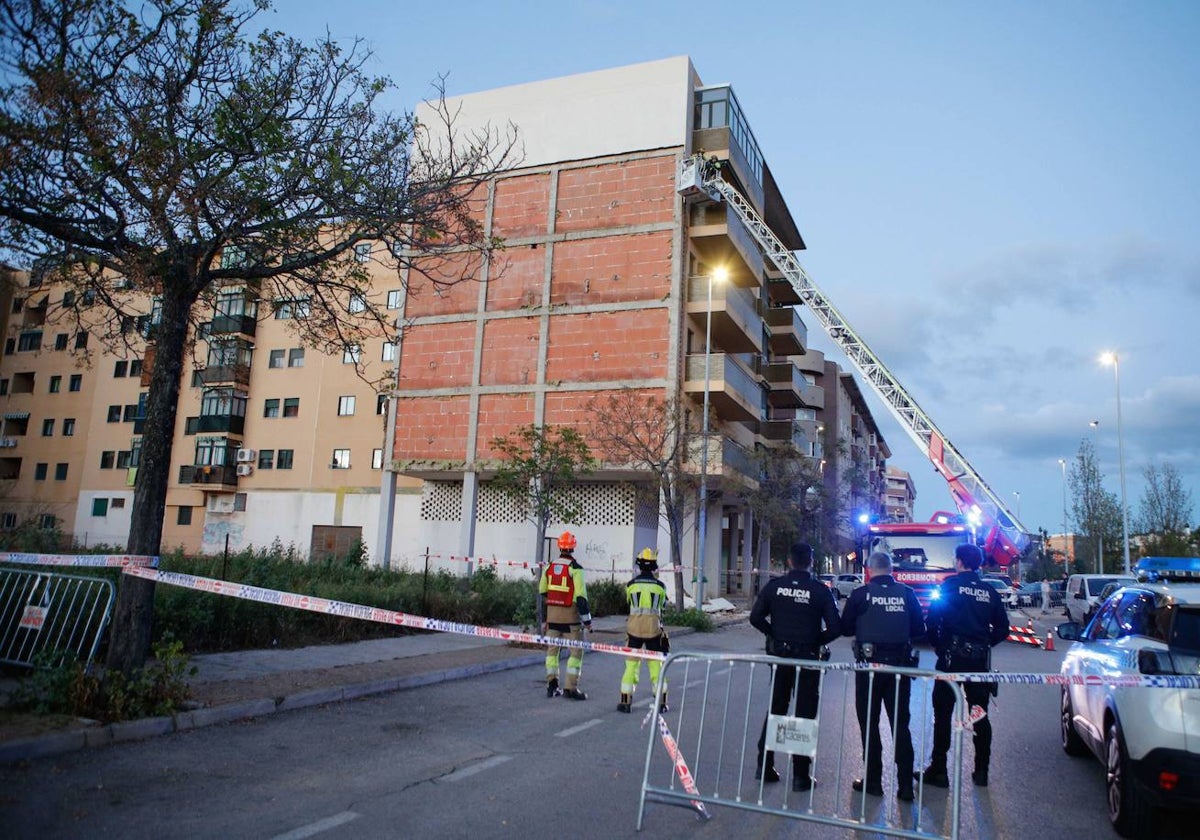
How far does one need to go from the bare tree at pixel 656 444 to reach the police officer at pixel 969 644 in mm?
17246

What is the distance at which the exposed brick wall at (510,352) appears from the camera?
3269cm

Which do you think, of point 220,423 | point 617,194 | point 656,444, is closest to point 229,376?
point 220,423

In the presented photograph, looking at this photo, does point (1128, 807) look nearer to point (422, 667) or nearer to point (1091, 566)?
point (422, 667)

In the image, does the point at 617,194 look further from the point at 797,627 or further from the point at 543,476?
the point at 797,627

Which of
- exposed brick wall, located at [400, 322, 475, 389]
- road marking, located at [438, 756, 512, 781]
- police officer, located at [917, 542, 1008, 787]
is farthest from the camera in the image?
exposed brick wall, located at [400, 322, 475, 389]

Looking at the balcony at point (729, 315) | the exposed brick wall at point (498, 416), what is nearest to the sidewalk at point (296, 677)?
Result: the exposed brick wall at point (498, 416)

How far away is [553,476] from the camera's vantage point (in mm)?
22016

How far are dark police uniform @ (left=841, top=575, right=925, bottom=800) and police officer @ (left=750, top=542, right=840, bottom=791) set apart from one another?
0.68 feet

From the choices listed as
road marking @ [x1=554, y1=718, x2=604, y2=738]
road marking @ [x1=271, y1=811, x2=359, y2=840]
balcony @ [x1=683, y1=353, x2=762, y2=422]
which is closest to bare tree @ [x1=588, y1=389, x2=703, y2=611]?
balcony @ [x1=683, y1=353, x2=762, y2=422]

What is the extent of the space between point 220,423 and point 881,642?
4431 cm

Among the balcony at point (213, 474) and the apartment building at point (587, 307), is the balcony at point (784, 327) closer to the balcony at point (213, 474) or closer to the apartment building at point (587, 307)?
the apartment building at point (587, 307)

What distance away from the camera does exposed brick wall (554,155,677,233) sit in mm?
31578

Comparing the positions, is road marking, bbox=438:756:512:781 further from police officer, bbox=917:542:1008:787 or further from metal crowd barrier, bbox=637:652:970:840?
police officer, bbox=917:542:1008:787

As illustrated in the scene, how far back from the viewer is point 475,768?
6.82 meters
